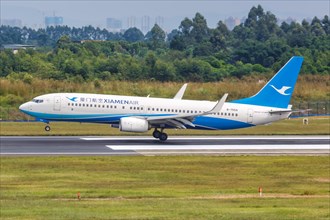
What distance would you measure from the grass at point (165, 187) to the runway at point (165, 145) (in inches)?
96.4

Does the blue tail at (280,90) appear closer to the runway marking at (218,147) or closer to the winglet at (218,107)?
the winglet at (218,107)

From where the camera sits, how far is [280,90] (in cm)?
5550

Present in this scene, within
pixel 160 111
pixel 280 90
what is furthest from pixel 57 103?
pixel 280 90

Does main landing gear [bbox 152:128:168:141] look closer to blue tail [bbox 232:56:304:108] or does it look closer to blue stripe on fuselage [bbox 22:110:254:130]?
blue stripe on fuselage [bbox 22:110:254:130]

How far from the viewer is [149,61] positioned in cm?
10181

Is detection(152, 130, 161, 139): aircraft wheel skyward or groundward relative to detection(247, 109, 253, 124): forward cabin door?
groundward

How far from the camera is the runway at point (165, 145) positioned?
47938mm

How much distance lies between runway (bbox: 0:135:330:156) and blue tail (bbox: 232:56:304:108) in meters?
2.21

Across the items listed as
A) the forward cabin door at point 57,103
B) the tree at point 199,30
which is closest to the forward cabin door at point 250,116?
the forward cabin door at point 57,103

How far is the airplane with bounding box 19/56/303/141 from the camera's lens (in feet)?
175

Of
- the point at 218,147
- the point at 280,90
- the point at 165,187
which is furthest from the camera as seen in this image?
the point at 280,90

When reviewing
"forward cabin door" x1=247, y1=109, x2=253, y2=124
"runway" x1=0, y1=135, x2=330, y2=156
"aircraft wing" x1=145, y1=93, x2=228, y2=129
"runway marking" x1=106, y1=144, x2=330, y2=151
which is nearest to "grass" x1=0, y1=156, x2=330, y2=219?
"runway" x1=0, y1=135, x2=330, y2=156

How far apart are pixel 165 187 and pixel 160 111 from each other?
725 inches

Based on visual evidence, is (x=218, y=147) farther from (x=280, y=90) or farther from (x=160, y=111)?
(x=280, y=90)
